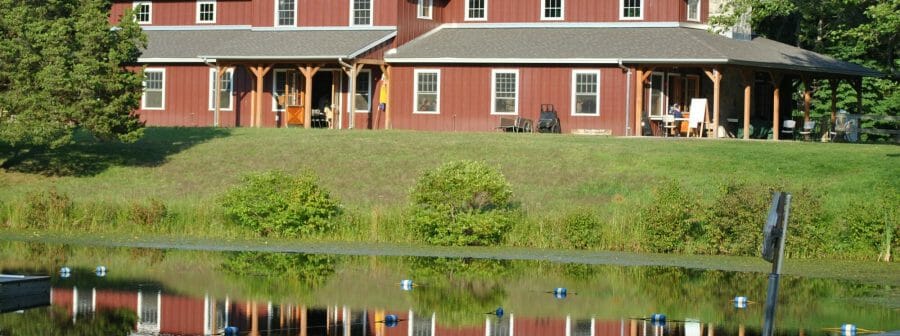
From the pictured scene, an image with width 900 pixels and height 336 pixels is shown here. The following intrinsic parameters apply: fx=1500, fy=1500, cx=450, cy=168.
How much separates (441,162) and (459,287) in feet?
49.0

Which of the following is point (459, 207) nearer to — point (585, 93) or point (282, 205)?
point (282, 205)

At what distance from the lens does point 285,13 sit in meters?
51.8

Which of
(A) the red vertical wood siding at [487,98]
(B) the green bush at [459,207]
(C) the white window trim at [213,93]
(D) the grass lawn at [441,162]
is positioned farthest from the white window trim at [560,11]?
(B) the green bush at [459,207]

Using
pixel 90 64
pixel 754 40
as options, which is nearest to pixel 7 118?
pixel 90 64

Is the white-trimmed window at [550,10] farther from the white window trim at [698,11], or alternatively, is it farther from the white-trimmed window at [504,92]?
the white window trim at [698,11]

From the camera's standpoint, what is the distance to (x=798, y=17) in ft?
197

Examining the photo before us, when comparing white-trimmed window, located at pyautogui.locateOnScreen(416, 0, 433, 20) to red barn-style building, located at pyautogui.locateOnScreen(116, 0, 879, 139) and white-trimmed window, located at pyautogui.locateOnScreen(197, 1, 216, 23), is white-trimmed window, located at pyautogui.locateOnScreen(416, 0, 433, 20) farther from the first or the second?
white-trimmed window, located at pyautogui.locateOnScreen(197, 1, 216, 23)

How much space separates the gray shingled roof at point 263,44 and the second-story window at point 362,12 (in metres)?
0.41

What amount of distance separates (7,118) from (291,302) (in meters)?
18.6

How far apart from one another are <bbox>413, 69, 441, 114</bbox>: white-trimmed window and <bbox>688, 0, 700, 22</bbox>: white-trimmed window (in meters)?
8.72

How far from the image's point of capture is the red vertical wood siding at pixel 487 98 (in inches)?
1809

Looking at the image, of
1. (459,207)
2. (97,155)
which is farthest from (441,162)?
(97,155)

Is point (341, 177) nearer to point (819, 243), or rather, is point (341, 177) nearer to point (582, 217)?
point (582, 217)

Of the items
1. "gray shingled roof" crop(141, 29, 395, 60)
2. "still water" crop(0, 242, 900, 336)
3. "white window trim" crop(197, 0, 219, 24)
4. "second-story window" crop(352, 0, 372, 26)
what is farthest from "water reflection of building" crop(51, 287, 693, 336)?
"white window trim" crop(197, 0, 219, 24)
